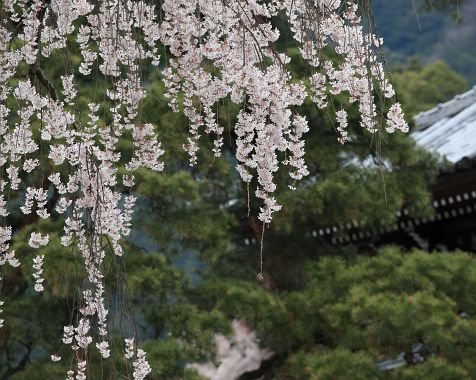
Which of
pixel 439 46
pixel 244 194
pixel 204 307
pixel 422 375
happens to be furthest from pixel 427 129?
pixel 439 46

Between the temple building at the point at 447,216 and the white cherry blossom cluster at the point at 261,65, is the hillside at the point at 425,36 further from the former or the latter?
the white cherry blossom cluster at the point at 261,65

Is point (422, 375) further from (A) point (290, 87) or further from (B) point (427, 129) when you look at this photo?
(B) point (427, 129)

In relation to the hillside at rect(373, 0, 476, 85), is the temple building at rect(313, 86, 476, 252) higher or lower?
lower

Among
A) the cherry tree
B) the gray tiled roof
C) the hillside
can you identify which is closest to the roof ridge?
the gray tiled roof

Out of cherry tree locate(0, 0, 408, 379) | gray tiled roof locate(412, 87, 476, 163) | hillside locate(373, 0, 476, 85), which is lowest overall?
cherry tree locate(0, 0, 408, 379)

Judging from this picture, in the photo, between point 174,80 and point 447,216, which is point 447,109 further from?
point 174,80

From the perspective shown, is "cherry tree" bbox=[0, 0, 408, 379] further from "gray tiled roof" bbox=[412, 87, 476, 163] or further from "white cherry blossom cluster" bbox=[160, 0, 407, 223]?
"gray tiled roof" bbox=[412, 87, 476, 163]

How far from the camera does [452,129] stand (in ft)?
28.7

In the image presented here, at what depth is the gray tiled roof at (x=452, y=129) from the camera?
7375mm

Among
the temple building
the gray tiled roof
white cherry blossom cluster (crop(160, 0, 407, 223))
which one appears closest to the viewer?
white cherry blossom cluster (crop(160, 0, 407, 223))

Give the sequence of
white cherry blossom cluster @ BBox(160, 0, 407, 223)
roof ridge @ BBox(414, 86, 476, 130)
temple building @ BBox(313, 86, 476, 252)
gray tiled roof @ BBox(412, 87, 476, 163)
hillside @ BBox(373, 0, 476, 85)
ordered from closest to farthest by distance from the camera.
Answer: white cherry blossom cluster @ BBox(160, 0, 407, 223)
temple building @ BBox(313, 86, 476, 252)
gray tiled roof @ BBox(412, 87, 476, 163)
roof ridge @ BBox(414, 86, 476, 130)
hillside @ BBox(373, 0, 476, 85)

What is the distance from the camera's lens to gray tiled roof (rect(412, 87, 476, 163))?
738 cm

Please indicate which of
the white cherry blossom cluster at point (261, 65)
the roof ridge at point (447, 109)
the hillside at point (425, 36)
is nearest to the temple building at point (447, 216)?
the roof ridge at point (447, 109)

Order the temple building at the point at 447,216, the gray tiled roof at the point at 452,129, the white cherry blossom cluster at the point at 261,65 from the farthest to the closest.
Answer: the gray tiled roof at the point at 452,129 → the temple building at the point at 447,216 → the white cherry blossom cluster at the point at 261,65
